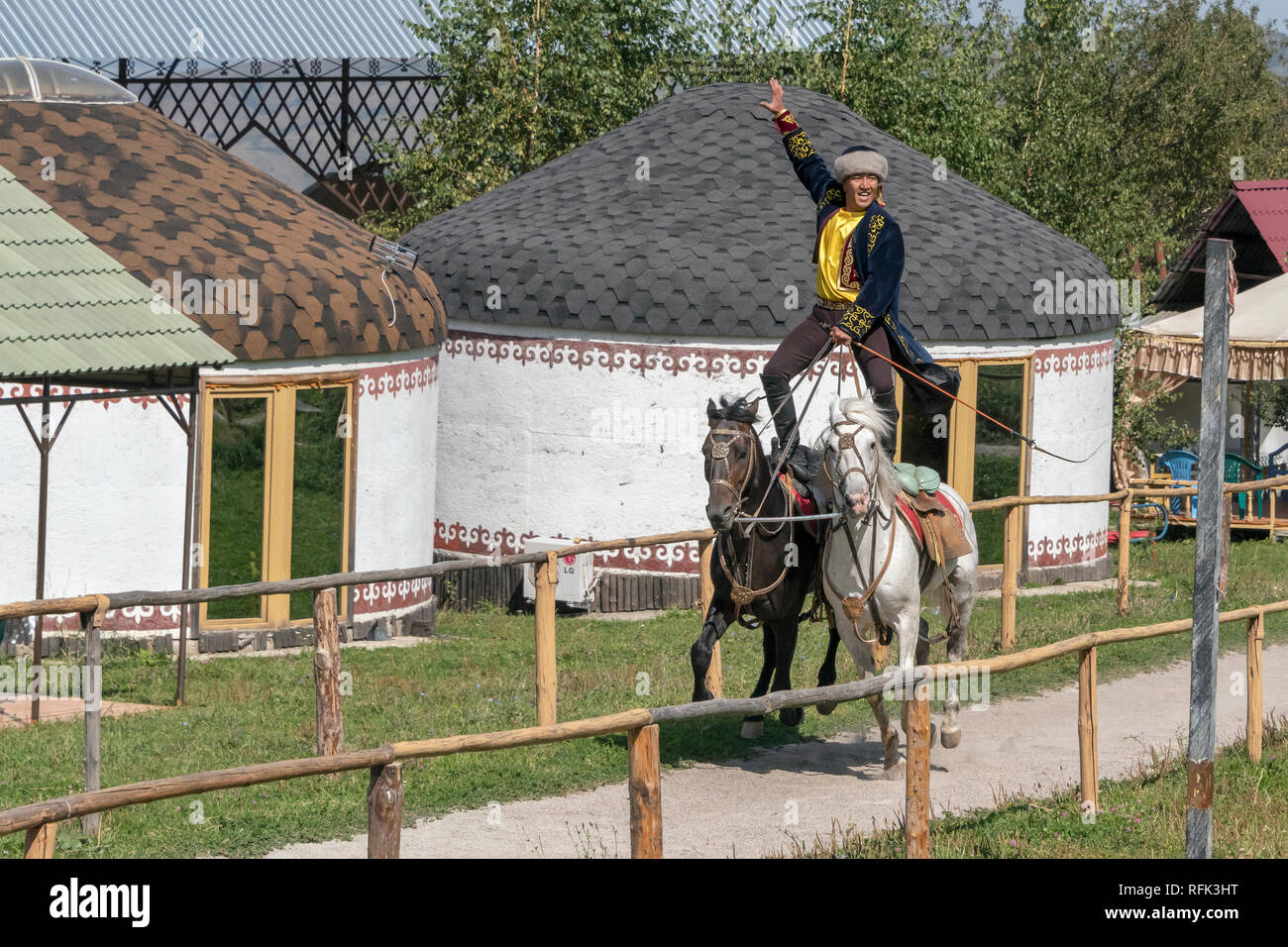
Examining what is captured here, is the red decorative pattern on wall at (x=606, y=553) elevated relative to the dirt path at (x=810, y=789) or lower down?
elevated

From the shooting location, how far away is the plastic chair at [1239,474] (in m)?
24.5

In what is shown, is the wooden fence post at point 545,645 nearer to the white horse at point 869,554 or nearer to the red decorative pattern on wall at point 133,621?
the white horse at point 869,554

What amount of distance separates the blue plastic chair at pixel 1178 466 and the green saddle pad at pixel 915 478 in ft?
47.0

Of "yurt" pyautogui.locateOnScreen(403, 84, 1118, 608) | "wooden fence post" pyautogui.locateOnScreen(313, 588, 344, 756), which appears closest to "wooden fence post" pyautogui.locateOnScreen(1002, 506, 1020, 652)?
"yurt" pyautogui.locateOnScreen(403, 84, 1118, 608)

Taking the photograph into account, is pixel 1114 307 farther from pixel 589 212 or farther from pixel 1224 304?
pixel 1224 304

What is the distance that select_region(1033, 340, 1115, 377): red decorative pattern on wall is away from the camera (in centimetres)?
1928

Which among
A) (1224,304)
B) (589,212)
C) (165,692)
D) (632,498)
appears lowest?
(165,692)

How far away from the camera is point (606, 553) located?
745 inches

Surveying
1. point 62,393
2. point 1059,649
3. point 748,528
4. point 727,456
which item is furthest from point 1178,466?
point 1059,649

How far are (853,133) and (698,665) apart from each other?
10.5m

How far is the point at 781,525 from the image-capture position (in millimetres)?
10844

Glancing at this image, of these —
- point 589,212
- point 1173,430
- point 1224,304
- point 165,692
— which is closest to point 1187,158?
point 1173,430

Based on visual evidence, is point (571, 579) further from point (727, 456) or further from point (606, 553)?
point (727, 456)

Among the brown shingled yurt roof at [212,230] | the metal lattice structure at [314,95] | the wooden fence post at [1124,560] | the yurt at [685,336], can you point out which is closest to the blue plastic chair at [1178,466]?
the yurt at [685,336]
